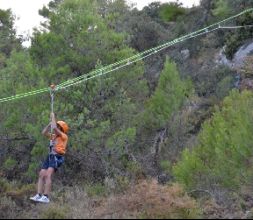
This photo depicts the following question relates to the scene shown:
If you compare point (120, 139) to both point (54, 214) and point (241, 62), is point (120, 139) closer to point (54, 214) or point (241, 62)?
point (241, 62)

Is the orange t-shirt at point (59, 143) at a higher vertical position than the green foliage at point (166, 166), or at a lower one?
higher

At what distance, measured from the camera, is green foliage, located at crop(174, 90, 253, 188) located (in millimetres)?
14500

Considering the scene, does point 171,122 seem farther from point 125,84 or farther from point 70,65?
point 70,65

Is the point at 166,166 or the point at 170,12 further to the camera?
the point at 170,12

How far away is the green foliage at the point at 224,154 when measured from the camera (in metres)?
14.5

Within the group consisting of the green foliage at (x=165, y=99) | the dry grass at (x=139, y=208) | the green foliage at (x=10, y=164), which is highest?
the green foliage at (x=165, y=99)

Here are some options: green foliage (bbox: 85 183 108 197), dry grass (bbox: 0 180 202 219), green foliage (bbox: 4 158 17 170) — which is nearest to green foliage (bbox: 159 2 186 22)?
green foliage (bbox: 4 158 17 170)

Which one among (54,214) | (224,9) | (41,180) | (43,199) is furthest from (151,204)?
(224,9)

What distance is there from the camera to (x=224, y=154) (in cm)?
1510

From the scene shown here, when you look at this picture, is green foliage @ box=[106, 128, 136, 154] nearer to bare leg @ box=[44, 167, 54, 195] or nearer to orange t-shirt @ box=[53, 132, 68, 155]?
orange t-shirt @ box=[53, 132, 68, 155]

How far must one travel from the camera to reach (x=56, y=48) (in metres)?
24.5

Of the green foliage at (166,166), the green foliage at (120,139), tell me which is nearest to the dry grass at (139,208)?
the green foliage at (166,166)

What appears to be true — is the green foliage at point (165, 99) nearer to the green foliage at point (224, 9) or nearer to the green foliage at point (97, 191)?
the green foliage at point (224, 9)

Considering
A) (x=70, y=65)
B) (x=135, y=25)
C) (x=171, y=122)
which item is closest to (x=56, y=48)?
(x=70, y=65)
